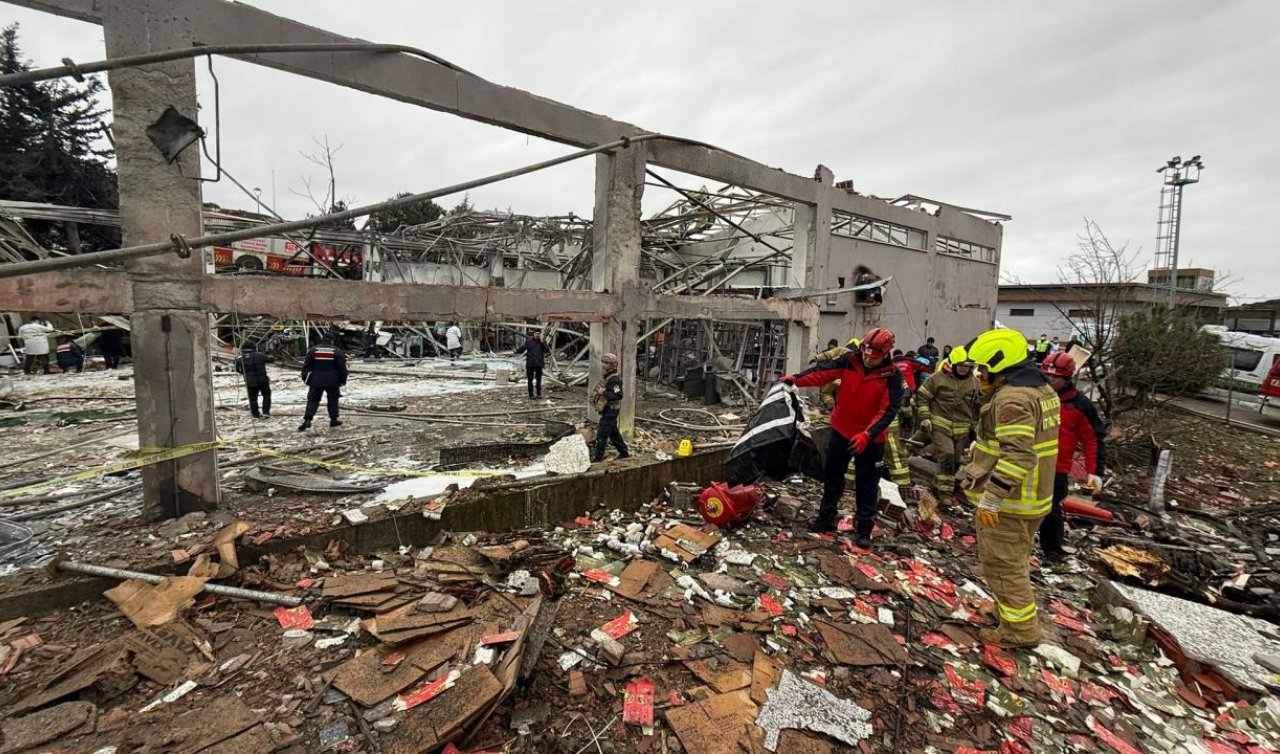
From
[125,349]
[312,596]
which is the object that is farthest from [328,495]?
[125,349]

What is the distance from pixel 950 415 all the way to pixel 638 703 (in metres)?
5.32

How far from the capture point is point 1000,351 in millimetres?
3484

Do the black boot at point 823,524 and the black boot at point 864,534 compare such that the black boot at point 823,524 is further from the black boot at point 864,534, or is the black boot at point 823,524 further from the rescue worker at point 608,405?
the rescue worker at point 608,405

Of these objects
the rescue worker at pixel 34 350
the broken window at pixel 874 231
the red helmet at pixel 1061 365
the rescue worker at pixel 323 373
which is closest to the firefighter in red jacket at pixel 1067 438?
the red helmet at pixel 1061 365

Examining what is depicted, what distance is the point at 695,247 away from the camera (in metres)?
16.3

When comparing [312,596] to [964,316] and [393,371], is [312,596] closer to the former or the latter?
[393,371]

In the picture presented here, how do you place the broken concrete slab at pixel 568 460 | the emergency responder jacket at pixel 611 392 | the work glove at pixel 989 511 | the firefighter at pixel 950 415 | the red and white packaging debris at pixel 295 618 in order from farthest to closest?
the emergency responder jacket at pixel 611 392 → the firefighter at pixel 950 415 → the broken concrete slab at pixel 568 460 → the work glove at pixel 989 511 → the red and white packaging debris at pixel 295 618

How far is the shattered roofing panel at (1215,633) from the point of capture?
10.6ft

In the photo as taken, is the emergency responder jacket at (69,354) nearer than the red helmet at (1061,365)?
No

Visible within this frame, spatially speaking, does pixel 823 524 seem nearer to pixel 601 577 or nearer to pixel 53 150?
pixel 601 577

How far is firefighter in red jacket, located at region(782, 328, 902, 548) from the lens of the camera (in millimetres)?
4512

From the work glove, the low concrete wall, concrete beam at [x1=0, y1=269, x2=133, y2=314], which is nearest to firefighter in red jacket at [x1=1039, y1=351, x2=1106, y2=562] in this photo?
the work glove

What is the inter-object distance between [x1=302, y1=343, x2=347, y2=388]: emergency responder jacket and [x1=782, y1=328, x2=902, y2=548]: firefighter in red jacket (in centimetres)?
746

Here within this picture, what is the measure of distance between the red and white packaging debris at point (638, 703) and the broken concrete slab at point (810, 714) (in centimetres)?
54
